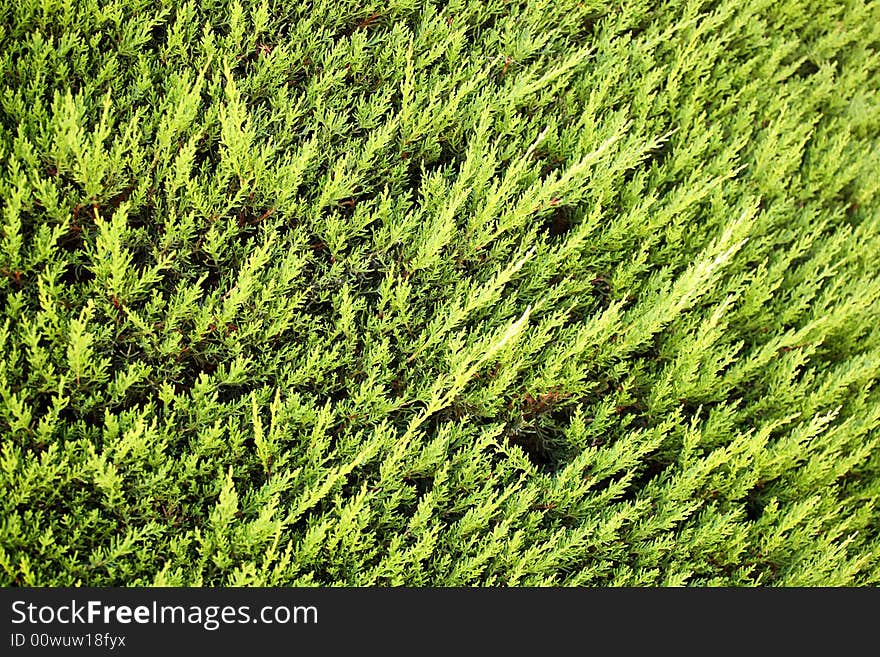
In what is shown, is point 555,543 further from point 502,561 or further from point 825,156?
point 825,156

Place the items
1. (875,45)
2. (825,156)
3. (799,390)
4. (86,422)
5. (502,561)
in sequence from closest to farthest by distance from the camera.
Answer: (86,422) → (502,561) → (799,390) → (825,156) → (875,45)

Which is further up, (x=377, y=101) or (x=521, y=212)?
(x=377, y=101)

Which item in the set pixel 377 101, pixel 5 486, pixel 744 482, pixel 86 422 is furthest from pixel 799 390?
pixel 5 486

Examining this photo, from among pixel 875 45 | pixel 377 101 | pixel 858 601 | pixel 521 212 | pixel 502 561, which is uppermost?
pixel 875 45

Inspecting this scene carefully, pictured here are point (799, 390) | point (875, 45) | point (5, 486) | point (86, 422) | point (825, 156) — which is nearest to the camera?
point (5, 486)

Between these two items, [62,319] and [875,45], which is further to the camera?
[875,45]

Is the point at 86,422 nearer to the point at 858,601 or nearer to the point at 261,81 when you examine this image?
the point at 261,81
